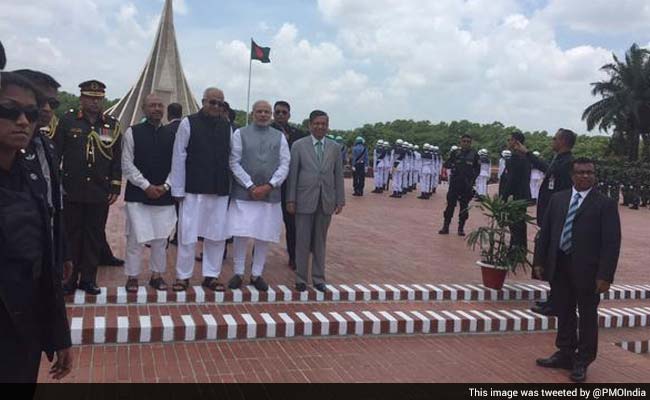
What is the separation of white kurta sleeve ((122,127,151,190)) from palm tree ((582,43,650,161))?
40717 millimetres

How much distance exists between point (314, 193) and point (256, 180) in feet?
1.99

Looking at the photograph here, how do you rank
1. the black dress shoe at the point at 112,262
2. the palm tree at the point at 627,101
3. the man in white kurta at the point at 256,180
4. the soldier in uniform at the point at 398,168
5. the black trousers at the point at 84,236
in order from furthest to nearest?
the palm tree at the point at 627,101 → the soldier in uniform at the point at 398,168 → the black dress shoe at the point at 112,262 → the man in white kurta at the point at 256,180 → the black trousers at the point at 84,236

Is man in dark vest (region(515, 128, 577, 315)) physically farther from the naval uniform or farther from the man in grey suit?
the naval uniform

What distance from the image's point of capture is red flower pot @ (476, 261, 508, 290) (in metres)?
6.73

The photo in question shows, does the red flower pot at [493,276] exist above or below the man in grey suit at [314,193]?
below

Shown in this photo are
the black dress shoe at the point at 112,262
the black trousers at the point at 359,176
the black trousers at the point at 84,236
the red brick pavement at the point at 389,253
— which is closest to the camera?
the black trousers at the point at 84,236

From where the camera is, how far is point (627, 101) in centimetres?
4012

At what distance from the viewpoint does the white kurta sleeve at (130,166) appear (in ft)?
17.9

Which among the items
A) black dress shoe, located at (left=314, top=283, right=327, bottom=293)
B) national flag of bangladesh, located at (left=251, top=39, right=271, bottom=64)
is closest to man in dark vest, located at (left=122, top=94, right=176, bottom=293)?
black dress shoe, located at (left=314, top=283, right=327, bottom=293)

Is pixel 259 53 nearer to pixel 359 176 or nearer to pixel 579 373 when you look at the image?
pixel 359 176

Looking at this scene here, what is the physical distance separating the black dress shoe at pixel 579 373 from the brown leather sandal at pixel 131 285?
12.5 ft

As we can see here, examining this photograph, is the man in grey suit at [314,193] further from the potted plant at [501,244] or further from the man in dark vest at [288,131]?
the potted plant at [501,244]

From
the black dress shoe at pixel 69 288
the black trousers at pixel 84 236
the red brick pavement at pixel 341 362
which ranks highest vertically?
the black trousers at pixel 84 236

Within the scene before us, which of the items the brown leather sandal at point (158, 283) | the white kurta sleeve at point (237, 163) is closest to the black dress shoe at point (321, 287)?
the white kurta sleeve at point (237, 163)
